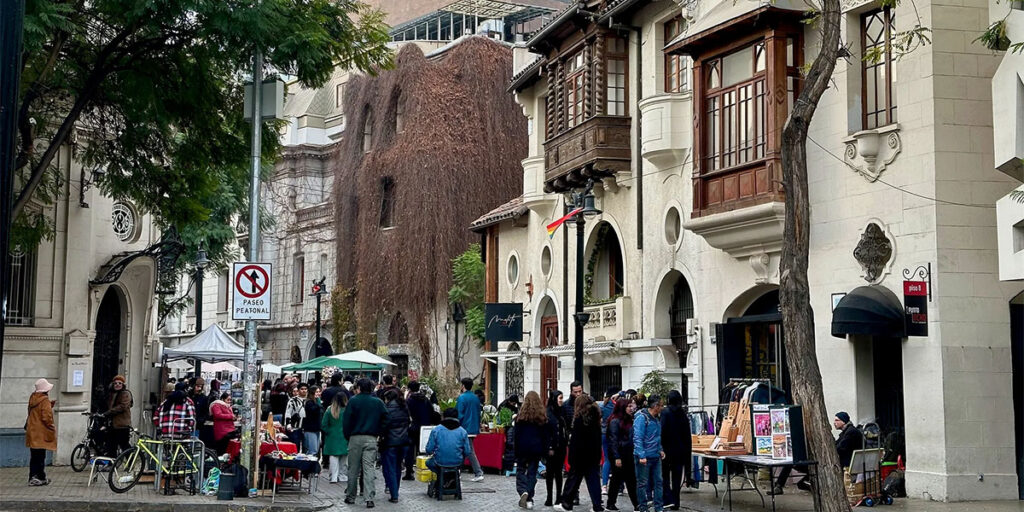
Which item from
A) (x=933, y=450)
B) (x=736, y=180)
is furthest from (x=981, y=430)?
(x=736, y=180)

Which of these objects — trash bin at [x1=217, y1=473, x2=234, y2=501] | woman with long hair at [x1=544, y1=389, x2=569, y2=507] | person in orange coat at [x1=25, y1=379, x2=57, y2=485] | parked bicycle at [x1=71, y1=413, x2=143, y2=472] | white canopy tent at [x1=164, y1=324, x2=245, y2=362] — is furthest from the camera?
white canopy tent at [x1=164, y1=324, x2=245, y2=362]

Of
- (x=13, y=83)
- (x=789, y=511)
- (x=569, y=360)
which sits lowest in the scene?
(x=789, y=511)

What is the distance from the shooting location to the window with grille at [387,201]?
46344 millimetres

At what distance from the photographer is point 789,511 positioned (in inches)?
710

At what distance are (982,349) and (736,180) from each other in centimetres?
573

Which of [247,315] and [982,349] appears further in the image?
[982,349]

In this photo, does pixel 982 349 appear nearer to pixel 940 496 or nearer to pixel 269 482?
pixel 940 496

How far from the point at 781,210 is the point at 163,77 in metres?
10.6

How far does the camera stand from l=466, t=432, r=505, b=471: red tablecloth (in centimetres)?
2439

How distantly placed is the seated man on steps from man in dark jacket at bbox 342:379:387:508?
1130mm

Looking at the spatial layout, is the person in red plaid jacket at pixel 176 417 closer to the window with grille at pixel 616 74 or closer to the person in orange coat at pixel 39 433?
the person in orange coat at pixel 39 433

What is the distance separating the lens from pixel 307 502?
18.6m

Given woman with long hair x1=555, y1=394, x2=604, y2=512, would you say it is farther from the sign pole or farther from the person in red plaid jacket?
the person in red plaid jacket

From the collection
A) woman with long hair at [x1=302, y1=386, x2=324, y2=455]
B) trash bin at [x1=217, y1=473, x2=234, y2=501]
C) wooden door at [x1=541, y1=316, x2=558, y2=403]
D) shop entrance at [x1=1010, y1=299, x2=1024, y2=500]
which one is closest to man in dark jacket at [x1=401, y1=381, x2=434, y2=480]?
woman with long hair at [x1=302, y1=386, x2=324, y2=455]
